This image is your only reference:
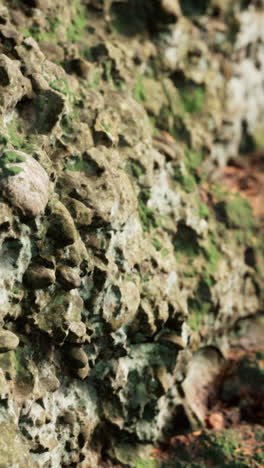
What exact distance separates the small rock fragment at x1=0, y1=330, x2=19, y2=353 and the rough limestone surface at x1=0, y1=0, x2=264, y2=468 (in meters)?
0.01

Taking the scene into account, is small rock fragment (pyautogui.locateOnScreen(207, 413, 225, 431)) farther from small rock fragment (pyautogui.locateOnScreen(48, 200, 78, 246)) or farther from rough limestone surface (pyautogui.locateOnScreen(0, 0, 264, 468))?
small rock fragment (pyautogui.locateOnScreen(48, 200, 78, 246))

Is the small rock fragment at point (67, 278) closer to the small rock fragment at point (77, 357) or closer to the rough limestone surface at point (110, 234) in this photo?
the rough limestone surface at point (110, 234)

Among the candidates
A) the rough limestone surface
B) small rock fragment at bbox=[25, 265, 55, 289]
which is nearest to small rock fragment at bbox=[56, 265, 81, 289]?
the rough limestone surface

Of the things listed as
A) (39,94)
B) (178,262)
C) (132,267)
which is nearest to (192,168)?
(178,262)

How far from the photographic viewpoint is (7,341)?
15.1ft

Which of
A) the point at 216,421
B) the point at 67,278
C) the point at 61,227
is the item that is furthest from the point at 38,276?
the point at 216,421

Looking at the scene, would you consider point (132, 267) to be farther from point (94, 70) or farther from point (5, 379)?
point (94, 70)

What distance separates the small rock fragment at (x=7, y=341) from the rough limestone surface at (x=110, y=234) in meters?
0.01

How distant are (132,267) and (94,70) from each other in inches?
104

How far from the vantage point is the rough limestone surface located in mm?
4902

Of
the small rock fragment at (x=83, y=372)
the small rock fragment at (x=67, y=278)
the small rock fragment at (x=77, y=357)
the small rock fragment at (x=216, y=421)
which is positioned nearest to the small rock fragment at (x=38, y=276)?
the small rock fragment at (x=67, y=278)

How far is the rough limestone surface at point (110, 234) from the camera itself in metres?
4.90

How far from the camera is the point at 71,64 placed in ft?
21.3

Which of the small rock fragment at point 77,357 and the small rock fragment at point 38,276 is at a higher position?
the small rock fragment at point 38,276
